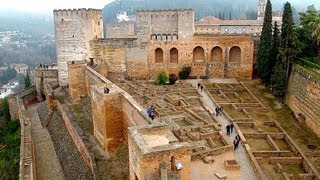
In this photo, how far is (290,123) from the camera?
22781mm

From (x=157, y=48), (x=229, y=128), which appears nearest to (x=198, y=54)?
(x=157, y=48)

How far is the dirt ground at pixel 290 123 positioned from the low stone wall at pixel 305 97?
372 millimetres

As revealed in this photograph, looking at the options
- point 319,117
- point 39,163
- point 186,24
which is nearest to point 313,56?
point 319,117

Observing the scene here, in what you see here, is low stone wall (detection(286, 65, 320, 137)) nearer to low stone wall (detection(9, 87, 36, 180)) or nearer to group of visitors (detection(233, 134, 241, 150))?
group of visitors (detection(233, 134, 241, 150))

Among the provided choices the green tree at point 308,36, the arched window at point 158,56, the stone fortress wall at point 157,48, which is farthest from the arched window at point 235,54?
the green tree at point 308,36

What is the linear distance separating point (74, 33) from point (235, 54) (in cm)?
1327

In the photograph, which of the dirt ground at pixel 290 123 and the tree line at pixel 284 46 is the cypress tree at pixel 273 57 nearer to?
the tree line at pixel 284 46

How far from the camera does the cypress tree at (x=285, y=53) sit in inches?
982

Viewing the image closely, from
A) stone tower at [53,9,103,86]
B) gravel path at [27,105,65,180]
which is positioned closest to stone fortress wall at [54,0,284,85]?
stone tower at [53,9,103,86]

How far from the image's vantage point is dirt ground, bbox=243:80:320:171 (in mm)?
18664

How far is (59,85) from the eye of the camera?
32969 mm

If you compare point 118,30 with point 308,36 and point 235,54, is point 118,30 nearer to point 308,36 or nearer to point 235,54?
point 235,54

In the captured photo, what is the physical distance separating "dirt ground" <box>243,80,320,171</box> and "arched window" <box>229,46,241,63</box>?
328 centimetres

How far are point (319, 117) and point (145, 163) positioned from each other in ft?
43.5
